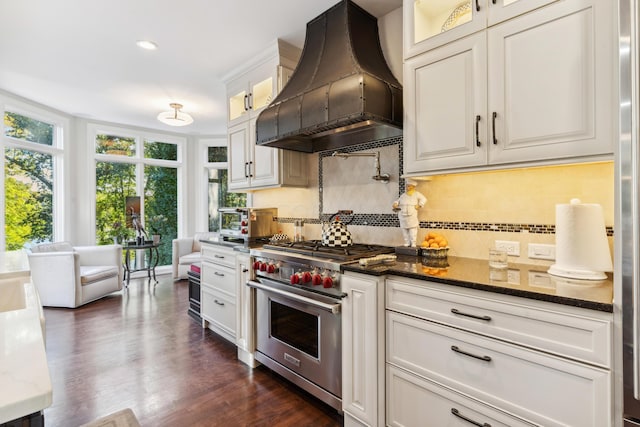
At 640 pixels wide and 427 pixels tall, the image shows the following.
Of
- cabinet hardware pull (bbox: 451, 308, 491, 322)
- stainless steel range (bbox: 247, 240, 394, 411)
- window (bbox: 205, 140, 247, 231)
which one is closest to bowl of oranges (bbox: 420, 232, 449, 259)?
stainless steel range (bbox: 247, 240, 394, 411)

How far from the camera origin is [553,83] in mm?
1430

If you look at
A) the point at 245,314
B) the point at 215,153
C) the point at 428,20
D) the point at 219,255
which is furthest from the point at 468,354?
the point at 215,153

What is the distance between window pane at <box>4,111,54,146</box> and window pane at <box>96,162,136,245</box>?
2.71 feet

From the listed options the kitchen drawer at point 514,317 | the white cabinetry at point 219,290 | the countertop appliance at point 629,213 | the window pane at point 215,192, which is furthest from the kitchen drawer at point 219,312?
the window pane at point 215,192

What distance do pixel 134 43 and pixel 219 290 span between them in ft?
7.96

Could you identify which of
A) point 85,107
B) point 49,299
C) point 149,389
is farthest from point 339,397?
point 85,107

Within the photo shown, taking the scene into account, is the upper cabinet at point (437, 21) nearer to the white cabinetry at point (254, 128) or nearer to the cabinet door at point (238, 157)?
the white cabinetry at point (254, 128)

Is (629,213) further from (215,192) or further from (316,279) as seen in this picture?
(215,192)

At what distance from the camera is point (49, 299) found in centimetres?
422

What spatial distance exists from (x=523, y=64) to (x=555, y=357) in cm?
128

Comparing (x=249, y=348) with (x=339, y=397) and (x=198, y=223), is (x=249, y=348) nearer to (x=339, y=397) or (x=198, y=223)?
(x=339, y=397)

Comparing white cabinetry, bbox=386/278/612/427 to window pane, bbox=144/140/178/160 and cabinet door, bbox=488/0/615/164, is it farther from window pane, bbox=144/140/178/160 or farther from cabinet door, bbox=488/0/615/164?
window pane, bbox=144/140/178/160

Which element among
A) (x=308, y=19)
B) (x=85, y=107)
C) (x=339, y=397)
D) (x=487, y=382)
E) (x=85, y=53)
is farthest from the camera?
(x=85, y=107)

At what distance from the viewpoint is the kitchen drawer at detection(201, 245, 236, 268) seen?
289 cm
